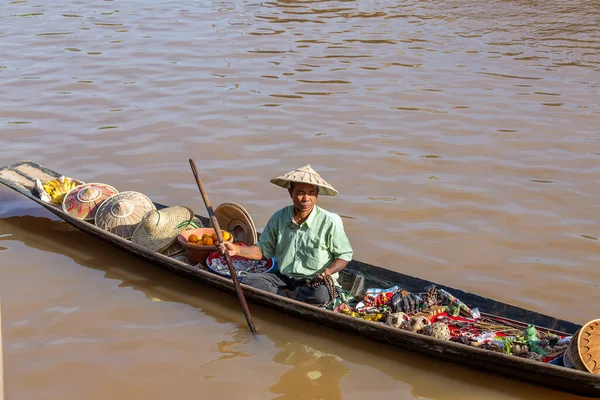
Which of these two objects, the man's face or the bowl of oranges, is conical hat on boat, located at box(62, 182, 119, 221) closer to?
the bowl of oranges

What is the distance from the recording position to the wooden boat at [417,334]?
414 cm

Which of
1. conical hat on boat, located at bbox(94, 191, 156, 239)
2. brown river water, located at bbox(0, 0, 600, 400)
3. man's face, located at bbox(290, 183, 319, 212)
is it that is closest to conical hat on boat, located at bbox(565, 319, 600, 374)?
brown river water, located at bbox(0, 0, 600, 400)

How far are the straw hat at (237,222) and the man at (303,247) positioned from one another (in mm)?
623

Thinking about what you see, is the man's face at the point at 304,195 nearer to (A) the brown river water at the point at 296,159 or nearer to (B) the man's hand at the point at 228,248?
(B) the man's hand at the point at 228,248

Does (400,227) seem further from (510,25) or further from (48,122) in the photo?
(510,25)

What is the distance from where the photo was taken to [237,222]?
20.1ft

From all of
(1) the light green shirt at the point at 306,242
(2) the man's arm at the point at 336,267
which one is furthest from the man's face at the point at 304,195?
(2) the man's arm at the point at 336,267

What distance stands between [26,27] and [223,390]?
12.1m

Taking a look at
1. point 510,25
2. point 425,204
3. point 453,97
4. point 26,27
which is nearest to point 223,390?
point 425,204

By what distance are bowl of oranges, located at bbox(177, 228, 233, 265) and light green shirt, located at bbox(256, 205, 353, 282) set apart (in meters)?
0.57

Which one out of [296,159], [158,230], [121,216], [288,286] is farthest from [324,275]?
[296,159]

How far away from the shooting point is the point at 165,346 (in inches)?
203

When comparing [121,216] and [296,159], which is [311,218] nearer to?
[121,216]

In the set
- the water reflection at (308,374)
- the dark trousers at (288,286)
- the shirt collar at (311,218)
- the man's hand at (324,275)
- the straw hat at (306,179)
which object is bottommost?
the water reflection at (308,374)
